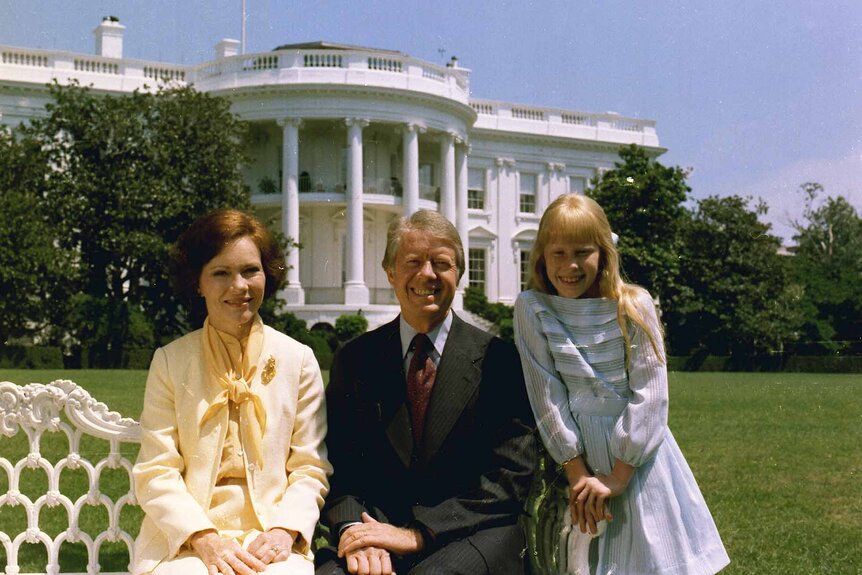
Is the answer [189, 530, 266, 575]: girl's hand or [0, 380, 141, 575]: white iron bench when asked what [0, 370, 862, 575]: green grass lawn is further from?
[189, 530, 266, 575]: girl's hand

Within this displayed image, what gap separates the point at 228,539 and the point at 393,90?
106 feet

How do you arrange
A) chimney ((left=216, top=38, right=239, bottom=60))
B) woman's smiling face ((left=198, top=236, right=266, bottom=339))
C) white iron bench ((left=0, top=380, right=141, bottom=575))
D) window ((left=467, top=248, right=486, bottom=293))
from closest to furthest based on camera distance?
woman's smiling face ((left=198, top=236, right=266, bottom=339)) < white iron bench ((left=0, top=380, right=141, bottom=575)) < chimney ((left=216, top=38, right=239, bottom=60)) < window ((left=467, top=248, right=486, bottom=293))

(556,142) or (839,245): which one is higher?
(556,142)

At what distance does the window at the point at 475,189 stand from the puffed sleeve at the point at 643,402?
40.3 metres

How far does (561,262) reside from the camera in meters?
3.95

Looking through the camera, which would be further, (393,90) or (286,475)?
(393,90)

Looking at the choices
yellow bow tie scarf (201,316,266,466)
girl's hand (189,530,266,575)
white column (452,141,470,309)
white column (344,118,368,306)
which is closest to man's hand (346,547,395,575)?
girl's hand (189,530,266,575)

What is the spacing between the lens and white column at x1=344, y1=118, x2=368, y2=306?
114 ft

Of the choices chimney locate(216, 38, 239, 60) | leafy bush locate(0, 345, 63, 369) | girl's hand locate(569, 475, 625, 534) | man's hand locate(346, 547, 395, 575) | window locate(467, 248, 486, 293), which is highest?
chimney locate(216, 38, 239, 60)

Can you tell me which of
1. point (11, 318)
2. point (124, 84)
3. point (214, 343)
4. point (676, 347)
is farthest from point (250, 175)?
point (214, 343)

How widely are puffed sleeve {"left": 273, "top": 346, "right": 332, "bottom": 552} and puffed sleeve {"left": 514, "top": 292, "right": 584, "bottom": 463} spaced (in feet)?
3.03

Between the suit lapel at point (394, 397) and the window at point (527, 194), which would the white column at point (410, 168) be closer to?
the window at point (527, 194)

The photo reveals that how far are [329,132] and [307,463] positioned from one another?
113 ft

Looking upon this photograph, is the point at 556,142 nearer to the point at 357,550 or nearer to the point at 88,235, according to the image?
the point at 88,235
